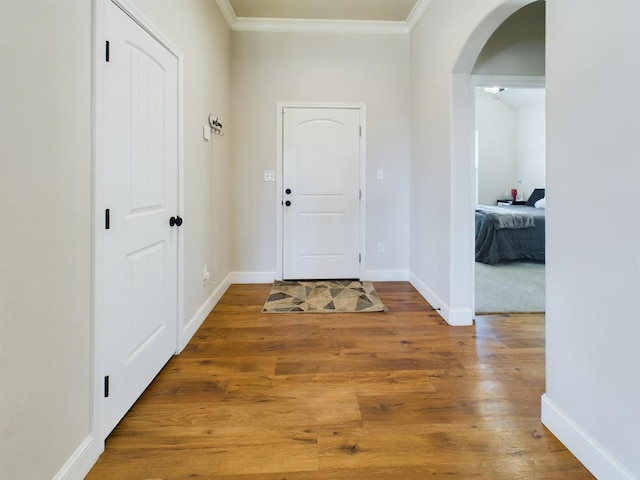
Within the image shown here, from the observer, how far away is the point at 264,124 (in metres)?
3.66

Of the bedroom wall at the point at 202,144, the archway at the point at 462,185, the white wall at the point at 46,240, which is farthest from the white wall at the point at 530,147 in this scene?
the white wall at the point at 46,240

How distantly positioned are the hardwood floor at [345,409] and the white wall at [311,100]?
1.45 m

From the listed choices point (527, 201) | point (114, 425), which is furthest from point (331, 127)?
point (527, 201)

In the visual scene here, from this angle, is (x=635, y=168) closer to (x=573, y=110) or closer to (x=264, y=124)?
(x=573, y=110)

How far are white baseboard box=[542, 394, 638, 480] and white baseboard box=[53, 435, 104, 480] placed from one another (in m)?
1.83

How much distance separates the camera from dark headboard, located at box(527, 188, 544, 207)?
672cm

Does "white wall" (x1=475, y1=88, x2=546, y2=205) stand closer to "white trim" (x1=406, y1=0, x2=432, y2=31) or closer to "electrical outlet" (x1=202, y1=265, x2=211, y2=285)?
"white trim" (x1=406, y1=0, x2=432, y2=31)

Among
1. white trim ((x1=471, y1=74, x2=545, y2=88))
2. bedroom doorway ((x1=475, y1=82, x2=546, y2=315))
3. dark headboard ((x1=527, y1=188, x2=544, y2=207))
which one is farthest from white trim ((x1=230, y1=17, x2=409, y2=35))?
dark headboard ((x1=527, y1=188, x2=544, y2=207))

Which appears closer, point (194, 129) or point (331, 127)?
point (194, 129)

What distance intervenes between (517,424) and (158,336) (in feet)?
6.02

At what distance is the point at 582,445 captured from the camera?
1.27 m

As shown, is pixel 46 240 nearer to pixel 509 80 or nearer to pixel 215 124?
pixel 215 124

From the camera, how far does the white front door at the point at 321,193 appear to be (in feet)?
12.1

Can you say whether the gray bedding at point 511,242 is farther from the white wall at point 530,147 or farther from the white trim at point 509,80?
the white wall at point 530,147
